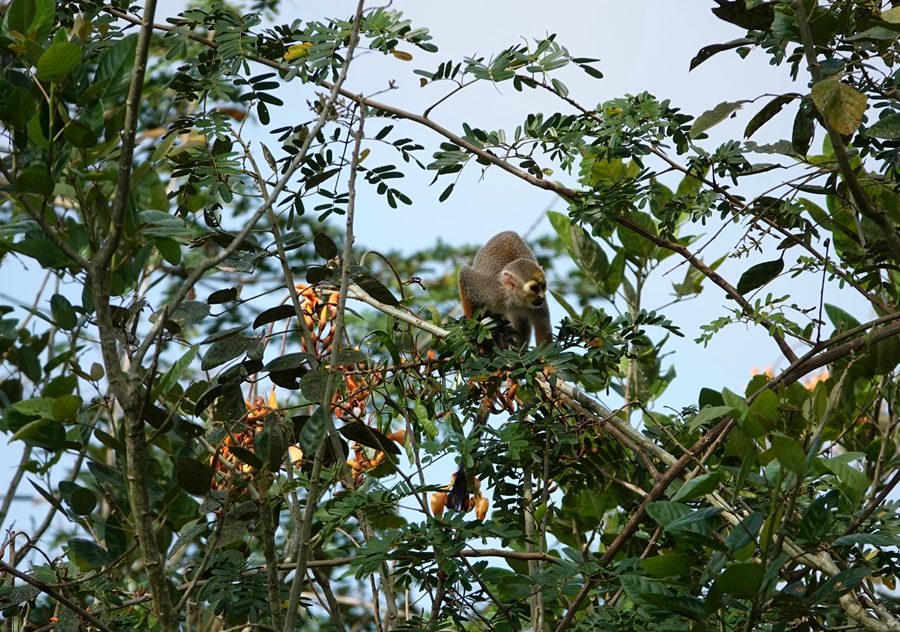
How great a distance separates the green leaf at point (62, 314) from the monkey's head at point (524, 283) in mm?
2679

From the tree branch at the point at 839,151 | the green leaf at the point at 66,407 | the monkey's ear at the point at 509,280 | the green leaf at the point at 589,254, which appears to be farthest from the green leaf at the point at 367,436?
the monkey's ear at the point at 509,280

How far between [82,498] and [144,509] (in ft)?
1.87

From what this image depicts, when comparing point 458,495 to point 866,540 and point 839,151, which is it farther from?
point 839,151

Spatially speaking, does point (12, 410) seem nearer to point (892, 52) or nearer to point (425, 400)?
point (425, 400)

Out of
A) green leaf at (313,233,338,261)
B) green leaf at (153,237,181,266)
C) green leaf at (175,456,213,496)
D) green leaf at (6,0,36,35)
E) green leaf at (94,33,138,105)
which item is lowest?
green leaf at (175,456,213,496)

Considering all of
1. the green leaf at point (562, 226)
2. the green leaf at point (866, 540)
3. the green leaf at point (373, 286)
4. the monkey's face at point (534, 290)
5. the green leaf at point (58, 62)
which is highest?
the monkey's face at point (534, 290)

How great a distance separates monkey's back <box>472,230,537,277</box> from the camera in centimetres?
494

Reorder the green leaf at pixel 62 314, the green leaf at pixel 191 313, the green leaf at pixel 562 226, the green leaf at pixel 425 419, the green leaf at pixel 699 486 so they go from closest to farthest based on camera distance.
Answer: the green leaf at pixel 699 486 < the green leaf at pixel 62 314 < the green leaf at pixel 191 313 < the green leaf at pixel 425 419 < the green leaf at pixel 562 226

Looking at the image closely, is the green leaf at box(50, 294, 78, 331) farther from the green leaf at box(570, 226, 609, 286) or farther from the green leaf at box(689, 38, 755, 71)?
the green leaf at box(570, 226, 609, 286)

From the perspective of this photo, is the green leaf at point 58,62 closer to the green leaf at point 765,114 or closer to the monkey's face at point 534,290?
the green leaf at point 765,114

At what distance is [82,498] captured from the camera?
1.99 m

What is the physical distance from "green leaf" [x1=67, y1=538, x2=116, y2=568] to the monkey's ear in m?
2.84

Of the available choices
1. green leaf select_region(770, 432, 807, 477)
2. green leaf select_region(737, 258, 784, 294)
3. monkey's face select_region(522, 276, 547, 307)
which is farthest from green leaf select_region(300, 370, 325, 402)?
monkey's face select_region(522, 276, 547, 307)

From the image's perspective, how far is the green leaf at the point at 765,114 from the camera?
7.16 ft
